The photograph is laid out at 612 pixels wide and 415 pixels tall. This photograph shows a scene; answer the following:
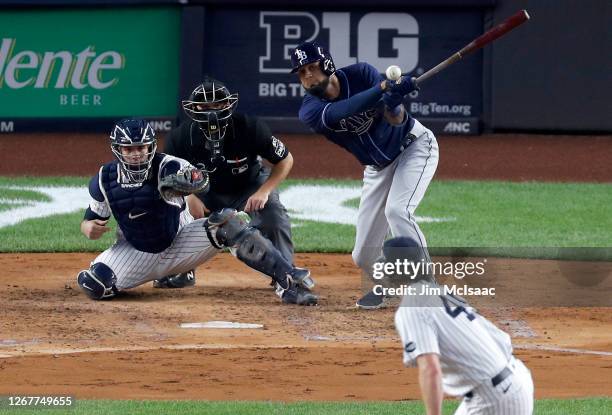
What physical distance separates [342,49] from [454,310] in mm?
11861

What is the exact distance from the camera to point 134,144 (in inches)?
365

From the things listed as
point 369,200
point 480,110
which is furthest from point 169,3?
point 369,200

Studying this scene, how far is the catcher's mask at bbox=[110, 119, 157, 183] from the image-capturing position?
9.28m

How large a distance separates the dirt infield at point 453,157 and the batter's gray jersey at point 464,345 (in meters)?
10.2

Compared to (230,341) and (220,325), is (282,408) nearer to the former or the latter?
(230,341)

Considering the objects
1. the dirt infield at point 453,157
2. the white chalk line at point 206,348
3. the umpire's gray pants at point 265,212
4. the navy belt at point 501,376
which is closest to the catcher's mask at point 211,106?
the umpire's gray pants at point 265,212

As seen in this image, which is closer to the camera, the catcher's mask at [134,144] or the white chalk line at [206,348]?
the white chalk line at [206,348]

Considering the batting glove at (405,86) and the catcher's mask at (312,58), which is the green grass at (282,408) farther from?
the catcher's mask at (312,58)

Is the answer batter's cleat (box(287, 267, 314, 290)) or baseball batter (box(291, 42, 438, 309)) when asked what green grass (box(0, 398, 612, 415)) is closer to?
baseball batter (box(291, 42, 438, 309))

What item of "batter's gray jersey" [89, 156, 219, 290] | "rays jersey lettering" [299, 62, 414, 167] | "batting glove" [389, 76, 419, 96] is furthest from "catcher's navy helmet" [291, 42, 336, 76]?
"batter's gray jersey" [89, 156, 219, 290]

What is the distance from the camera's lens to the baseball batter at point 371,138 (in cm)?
908

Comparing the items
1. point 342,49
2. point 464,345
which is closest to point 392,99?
point 464,345

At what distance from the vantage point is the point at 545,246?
1221 centimetres

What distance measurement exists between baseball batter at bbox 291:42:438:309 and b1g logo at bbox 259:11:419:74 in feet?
26.0
